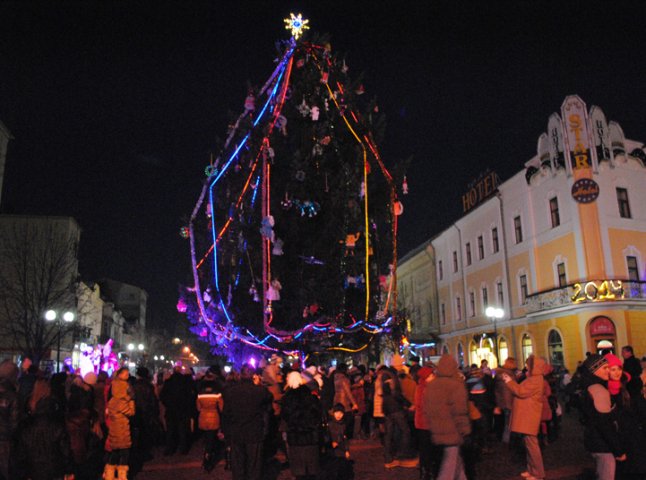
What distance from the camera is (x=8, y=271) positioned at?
1510 inches

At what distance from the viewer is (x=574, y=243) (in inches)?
1154

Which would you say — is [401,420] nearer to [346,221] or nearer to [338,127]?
[346,221]

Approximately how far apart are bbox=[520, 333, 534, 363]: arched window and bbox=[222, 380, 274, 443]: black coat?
2729 centimetres

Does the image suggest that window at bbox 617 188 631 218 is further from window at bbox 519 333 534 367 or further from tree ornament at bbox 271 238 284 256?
tree ornament at bbox 271 238 284 256

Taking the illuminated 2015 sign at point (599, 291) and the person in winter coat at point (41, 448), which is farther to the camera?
the illuminated 2015 sign at point (599, 291)

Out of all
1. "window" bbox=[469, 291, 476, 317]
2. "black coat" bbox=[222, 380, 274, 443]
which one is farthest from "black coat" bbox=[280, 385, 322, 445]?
"window" bbox=[469, 291, 476, 317]

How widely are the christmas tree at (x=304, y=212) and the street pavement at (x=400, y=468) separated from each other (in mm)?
5645

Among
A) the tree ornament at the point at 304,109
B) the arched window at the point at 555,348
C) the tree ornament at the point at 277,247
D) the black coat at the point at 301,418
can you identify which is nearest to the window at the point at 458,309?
the arched window at the point at 555,348

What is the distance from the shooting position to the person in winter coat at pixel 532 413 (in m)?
8.96

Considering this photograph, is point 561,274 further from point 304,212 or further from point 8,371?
point 8,371

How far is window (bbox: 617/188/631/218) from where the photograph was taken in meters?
29.9

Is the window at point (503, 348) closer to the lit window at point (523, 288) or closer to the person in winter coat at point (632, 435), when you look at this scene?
the lit window at point (523, 288)

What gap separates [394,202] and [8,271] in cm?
2945

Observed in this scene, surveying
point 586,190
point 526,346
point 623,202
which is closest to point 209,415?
point 586,190
